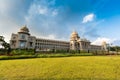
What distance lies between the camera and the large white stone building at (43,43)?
2303 inches

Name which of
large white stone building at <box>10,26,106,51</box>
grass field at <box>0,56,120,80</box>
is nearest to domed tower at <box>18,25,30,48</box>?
large white stone building at <box>10,26,106,51</box>

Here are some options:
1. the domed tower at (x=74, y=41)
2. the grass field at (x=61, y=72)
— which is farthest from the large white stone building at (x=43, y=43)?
the grass field at (x=61, y=72)

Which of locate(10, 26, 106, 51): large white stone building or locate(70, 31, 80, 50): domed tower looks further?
locate(70, 31, 80, 50): domed tower

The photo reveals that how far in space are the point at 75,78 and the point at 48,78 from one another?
1.66 meters

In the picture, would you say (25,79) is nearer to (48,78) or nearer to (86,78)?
(48,78)

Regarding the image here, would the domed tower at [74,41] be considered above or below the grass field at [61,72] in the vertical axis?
above

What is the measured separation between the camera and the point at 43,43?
75.1m

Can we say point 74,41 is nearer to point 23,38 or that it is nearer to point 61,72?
point 23,38

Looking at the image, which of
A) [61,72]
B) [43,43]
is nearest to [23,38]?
[43,43]

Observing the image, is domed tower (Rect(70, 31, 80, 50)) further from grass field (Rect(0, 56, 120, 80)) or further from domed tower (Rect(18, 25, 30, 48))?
grass field (Rect(0, 56, 120, 80))

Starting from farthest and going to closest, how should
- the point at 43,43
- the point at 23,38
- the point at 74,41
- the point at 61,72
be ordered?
1. the point at 74,41
2. the point at 43,43
3. the point at 23,38
4. the point at 61,72

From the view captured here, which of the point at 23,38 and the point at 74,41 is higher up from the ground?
the point at 23,38

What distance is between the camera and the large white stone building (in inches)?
2303

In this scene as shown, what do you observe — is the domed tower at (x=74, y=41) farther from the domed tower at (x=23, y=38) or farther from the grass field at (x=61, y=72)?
the grass field at (x=61, y=72)
